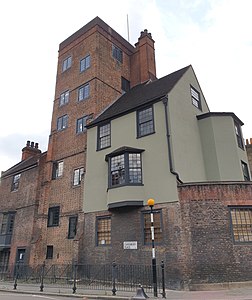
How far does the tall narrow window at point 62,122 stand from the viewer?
24744mm

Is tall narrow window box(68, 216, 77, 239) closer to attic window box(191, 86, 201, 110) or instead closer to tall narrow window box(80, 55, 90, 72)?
attic window box(191, 86, 201, 110)

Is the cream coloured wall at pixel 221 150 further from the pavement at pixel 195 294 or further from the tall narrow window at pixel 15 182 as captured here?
the tall narrow window at pixel 15 182

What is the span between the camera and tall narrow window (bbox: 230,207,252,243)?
13.9 metres

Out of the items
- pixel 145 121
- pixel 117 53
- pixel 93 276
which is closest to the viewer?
pixel 93 276

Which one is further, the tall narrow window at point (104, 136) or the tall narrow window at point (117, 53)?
the tall narrow window at point (117, 53)

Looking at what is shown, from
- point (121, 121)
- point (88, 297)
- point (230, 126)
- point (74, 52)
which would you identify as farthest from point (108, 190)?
point (74, 52)

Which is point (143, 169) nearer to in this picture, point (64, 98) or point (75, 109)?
point (75, 109)

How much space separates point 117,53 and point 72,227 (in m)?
17.2

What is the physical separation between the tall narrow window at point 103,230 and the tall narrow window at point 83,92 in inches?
439

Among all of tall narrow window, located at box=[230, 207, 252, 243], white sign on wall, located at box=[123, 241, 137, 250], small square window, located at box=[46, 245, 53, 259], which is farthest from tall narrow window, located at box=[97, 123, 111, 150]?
tall narrow window, located at box=[230, 207, 252, 243]

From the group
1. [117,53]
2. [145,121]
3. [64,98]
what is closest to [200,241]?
[145,121]

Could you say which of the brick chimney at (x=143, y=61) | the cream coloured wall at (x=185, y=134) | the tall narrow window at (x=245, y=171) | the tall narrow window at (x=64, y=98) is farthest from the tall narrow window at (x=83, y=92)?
the tall narrow window at (x=245, y=171)

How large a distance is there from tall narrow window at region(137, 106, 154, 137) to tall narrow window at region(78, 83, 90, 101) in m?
7.41

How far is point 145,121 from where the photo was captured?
17938mm
